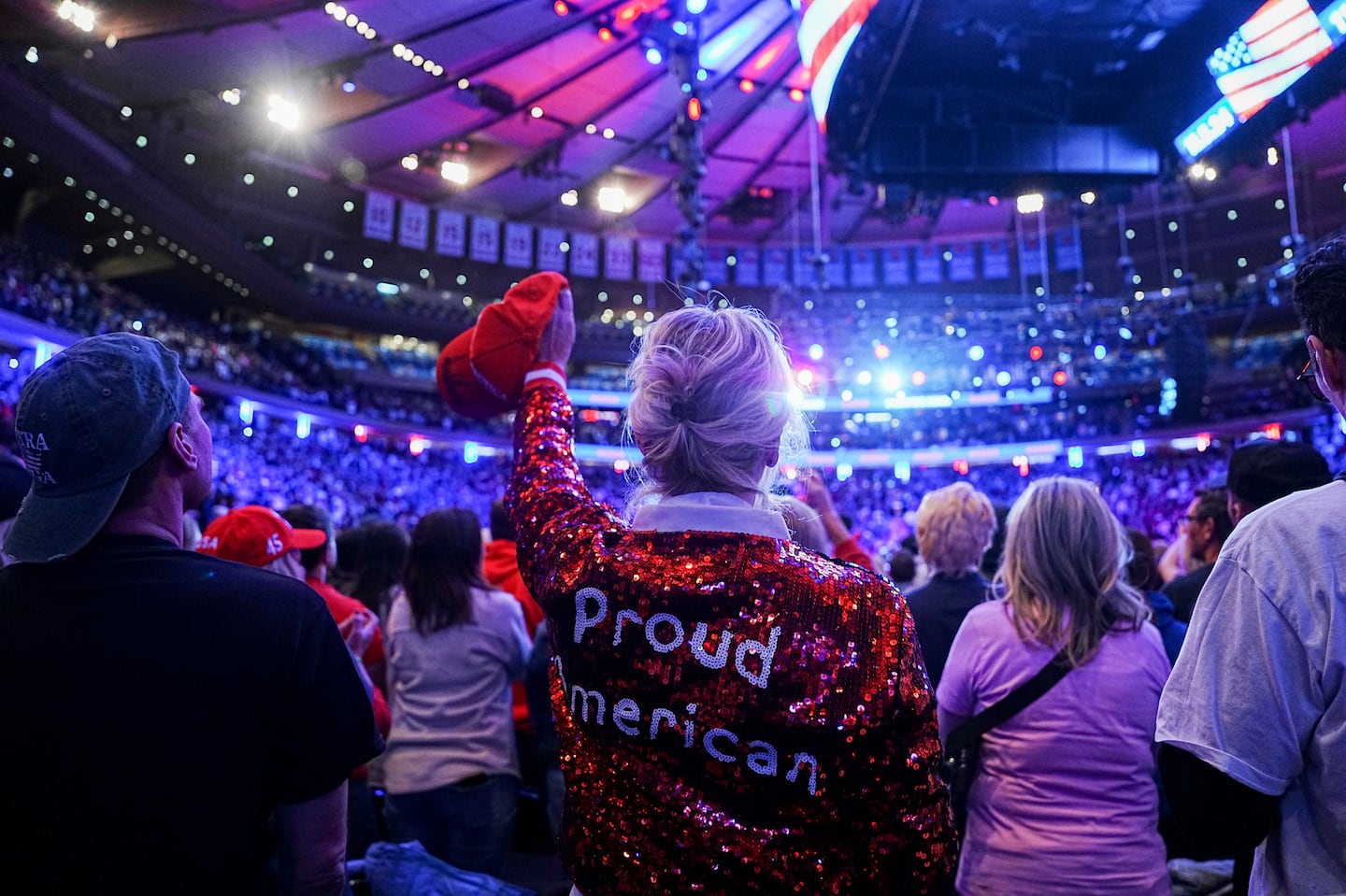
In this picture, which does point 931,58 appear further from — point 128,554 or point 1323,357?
point 128,554

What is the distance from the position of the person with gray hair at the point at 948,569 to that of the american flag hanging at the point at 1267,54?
16.8 ft

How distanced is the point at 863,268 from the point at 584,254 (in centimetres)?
936

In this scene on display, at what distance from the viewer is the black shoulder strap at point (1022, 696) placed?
1850mm

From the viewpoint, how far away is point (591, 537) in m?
1.17

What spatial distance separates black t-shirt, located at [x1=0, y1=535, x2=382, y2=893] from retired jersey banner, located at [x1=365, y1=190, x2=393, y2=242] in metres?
23.5

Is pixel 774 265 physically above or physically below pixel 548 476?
above

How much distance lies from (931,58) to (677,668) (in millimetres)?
7250

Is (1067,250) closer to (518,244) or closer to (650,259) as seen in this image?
(650,259)

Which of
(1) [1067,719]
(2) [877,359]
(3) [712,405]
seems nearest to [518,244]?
(2) [877,359]

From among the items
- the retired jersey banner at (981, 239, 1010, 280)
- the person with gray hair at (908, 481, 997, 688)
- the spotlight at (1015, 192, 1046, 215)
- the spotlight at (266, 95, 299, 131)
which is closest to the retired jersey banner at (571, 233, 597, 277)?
the spotlight at (266, 95, 299, 131)

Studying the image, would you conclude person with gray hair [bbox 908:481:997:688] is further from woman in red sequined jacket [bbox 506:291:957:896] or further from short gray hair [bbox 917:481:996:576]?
woman in red sequined jacket [bbox 506:291:957:896]

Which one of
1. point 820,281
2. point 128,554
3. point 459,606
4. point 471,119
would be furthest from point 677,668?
point 471,119

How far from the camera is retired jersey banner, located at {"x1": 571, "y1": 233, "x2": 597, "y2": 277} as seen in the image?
2606 centimetres

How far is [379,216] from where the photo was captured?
22.9 metres
